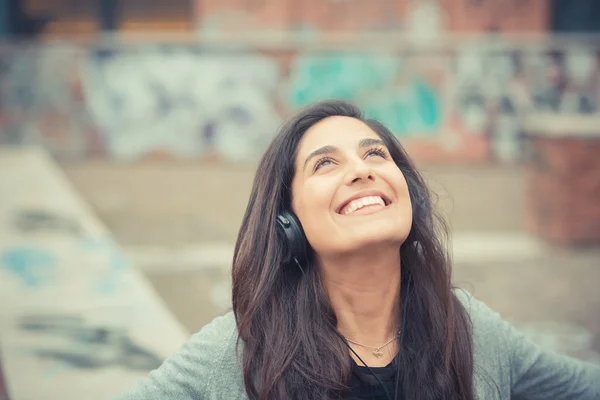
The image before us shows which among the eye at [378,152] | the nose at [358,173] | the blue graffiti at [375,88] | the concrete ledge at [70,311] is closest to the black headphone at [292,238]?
the nose at [358,173]

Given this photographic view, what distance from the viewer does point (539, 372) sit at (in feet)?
7.89

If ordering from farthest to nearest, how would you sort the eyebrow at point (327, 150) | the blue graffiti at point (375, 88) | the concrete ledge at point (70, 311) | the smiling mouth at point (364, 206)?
the blue graffiti at point (375, 88) < the concrete ledge at point (70, 311) < the eyebrow at point (327, 150) < the smiling mouth at point (364, 206)

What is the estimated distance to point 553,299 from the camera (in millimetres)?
6207

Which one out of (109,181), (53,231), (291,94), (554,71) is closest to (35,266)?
(53,231)

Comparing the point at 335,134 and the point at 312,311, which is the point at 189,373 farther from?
the point at 335,134

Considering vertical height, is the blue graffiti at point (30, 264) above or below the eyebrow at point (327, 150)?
below

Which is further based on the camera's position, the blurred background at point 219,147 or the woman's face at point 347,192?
the blurred background at point 219,147

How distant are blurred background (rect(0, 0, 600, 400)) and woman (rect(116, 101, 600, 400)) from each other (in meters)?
0.60

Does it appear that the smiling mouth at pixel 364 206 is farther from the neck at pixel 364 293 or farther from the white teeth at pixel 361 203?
the neck at pixel 364 293

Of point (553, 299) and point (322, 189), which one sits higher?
point (322, 189)

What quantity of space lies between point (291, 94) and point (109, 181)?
3810mm

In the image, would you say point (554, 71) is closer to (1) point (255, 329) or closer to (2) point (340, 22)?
(2) point (340, 22)

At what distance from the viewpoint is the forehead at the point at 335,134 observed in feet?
7.90

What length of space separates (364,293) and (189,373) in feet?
2.01
